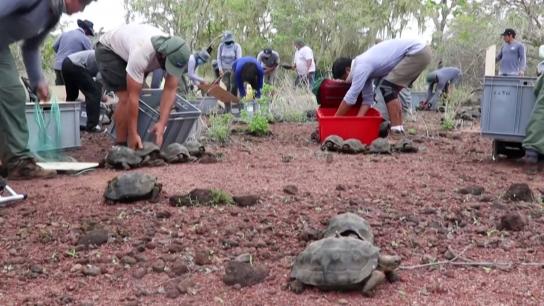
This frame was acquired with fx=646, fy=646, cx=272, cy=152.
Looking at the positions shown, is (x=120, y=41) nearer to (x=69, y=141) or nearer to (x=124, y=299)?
(x=69, y=141)

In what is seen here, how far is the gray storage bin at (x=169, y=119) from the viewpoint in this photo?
5.89 metres

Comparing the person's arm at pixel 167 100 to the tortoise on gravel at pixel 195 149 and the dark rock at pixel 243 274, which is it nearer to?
the tortoise on gravel at pixel 195 149

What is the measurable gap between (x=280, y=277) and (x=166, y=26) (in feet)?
68.2

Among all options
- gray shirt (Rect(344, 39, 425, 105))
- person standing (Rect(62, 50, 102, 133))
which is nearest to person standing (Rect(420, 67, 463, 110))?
gray shirt (Rect(344, 39, 425, 105))

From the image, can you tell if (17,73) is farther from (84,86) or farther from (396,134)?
(396,134)

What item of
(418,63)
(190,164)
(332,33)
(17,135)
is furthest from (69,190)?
(332,33)

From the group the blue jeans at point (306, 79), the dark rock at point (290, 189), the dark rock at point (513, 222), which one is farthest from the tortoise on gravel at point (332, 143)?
the blue jeans at point (306, 79)

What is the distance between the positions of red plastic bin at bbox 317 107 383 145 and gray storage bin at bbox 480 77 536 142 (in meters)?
1.30

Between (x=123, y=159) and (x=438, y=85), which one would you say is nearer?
(x=123, y=159)

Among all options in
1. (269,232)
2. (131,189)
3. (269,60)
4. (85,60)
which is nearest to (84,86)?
(85,60)

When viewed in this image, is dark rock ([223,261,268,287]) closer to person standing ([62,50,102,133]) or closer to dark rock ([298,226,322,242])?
dark rock ([298,226,322,242])

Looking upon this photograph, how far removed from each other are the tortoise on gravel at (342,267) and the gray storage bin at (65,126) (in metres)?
3.96

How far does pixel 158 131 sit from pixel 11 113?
138 centimetres

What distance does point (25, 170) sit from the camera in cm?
489
